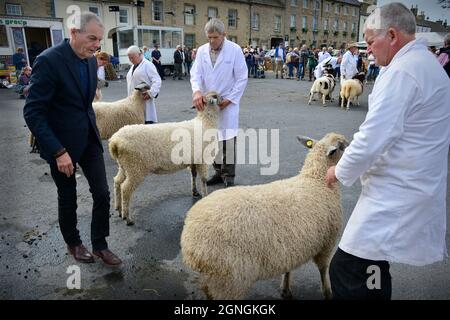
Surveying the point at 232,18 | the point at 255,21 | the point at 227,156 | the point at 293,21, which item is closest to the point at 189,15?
the point at 232,18

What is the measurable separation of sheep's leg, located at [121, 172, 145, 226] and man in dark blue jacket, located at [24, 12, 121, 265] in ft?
2.73

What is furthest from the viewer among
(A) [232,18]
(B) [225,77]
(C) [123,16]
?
(A) [232,18]

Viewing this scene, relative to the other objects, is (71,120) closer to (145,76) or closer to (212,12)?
(145,76)

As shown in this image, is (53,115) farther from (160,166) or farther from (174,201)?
(174,201)

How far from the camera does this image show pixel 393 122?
1.78m

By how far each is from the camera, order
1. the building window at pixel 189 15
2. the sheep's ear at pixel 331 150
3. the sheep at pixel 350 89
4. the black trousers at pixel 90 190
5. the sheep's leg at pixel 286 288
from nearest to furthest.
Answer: the sheep's ear at pixel 331 150 < the sheep's leg at pixel 286 288 < the black trousers at pixel 90 190 < the sheep at pixel 350 89 < the building window at pixel 189 15

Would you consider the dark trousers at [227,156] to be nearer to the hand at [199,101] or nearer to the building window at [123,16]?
the hand at [199,101]

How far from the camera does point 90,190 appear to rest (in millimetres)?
3236

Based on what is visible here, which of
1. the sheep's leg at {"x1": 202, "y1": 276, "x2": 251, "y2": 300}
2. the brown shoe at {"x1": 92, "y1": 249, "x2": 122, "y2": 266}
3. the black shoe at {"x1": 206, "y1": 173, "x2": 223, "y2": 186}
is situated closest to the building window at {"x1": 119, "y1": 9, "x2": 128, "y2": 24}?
the black shoe at {"x1": 206, "y1": 173, "x2": 223, "y2": 186}

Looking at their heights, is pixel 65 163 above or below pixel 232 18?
below

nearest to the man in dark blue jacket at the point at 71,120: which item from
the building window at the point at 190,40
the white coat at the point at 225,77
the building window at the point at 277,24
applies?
the white coat at the point at 225,77

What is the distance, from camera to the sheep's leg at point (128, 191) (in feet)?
13.8

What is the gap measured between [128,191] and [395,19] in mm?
3374

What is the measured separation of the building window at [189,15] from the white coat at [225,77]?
34.3 m
